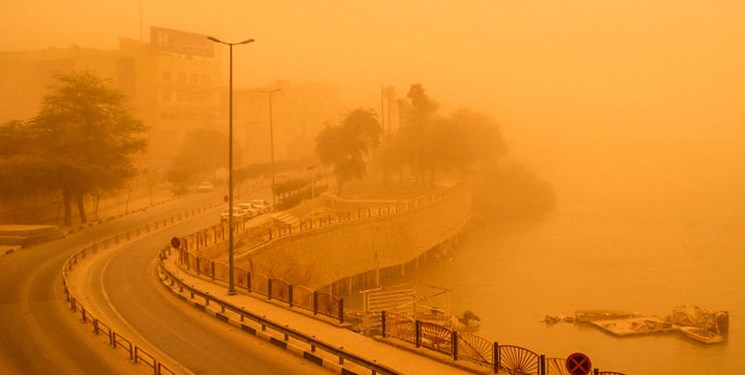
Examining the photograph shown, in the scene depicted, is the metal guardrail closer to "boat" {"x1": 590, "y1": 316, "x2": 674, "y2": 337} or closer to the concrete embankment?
the concrete embankment

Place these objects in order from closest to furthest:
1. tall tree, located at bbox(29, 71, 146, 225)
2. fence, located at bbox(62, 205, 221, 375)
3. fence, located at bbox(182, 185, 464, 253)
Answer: fence, located at bbox(62, 205, 221, 375), fence, located at bbox(182, 185, 464, 253), tall tree, located at bbox(29, 71, 146, 225)

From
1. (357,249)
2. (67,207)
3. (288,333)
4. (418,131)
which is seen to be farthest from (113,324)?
(418,131)

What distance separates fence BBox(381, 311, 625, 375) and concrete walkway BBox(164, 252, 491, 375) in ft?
0.78

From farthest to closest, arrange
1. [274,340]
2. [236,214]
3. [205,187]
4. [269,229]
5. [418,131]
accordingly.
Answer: [418,131] < [205,187] < [236,214] < [269,229] < [274,340]

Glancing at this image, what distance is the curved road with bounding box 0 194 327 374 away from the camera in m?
15.0

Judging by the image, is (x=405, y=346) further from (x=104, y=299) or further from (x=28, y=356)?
(x=104, y=299)

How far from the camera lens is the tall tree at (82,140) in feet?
136

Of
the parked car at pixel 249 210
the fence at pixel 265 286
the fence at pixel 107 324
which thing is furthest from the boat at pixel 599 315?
the fence at pixel 107 324

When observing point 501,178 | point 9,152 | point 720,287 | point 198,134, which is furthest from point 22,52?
point 720,287

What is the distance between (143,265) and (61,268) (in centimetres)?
318

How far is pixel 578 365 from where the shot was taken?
Result: 10.4m

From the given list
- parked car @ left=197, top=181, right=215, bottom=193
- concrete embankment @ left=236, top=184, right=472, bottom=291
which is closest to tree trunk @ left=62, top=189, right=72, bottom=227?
concrete embankment @ left=236, top=184, right=472, bottom=291

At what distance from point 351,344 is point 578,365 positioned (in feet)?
21.1

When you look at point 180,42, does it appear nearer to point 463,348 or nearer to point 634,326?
point 634,326
